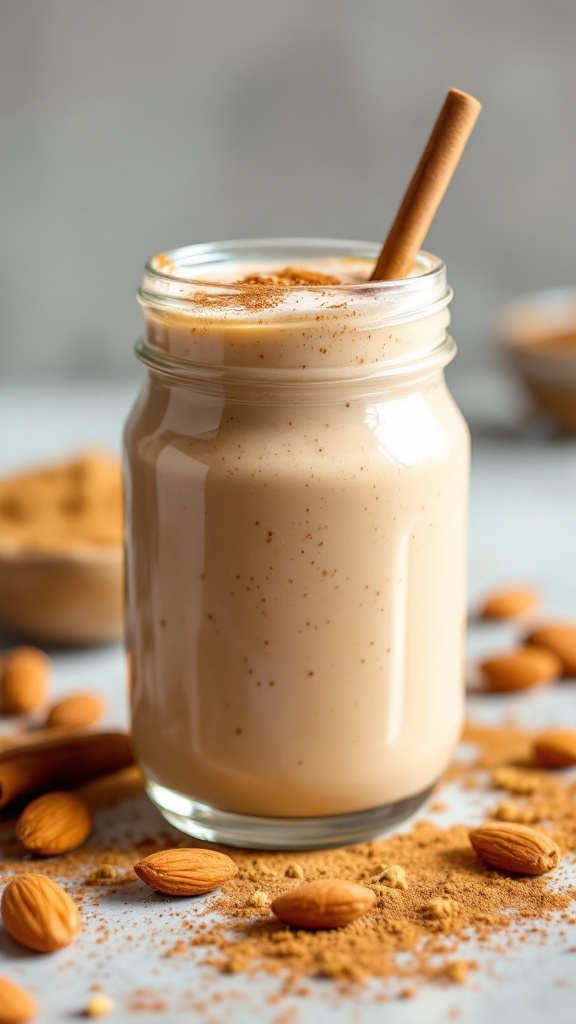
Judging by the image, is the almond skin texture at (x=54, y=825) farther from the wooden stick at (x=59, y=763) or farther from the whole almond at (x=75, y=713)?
the whole almond at (x=75, y=713)

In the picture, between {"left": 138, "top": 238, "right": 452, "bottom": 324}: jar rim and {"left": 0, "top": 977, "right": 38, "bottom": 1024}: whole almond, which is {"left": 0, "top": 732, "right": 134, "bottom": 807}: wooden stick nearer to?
{"left": 0, "top": 977, "right": 38, "bottom": 1024}: whole almond

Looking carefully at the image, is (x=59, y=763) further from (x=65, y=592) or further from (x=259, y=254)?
(x=259, y=254)

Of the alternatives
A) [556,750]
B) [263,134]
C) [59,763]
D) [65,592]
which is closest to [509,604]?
[556,750]

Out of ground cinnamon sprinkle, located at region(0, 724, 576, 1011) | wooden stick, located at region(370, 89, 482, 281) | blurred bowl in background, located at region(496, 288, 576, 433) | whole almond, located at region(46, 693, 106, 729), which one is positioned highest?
wooden stick, located at region(370, 89, 482, 281)

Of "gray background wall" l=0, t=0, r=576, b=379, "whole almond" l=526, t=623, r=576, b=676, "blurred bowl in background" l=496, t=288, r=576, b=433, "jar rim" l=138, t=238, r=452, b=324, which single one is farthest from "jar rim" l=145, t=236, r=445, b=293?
"gray background wall" l=0, t=0, r=576, b=379

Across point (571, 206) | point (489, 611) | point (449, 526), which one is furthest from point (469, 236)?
point (449, 526)

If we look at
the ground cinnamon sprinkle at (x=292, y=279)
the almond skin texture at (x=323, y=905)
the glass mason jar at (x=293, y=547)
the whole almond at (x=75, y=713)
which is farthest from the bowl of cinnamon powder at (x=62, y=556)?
the almond skin texture at (x=323, y=905)
